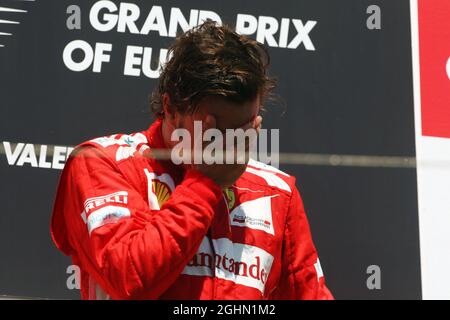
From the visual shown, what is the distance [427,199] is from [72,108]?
0.87 metres

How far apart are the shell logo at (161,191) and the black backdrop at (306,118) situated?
0.45 m

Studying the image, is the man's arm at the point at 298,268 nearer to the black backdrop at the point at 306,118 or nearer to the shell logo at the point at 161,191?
the shell logo at the point at 161,191

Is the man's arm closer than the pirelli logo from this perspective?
No

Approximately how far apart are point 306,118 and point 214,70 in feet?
1.95

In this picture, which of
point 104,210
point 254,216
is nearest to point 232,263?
point 254,216

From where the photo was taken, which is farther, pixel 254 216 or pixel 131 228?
Result: pixel 254 216

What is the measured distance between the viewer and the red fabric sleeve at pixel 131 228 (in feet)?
3.63

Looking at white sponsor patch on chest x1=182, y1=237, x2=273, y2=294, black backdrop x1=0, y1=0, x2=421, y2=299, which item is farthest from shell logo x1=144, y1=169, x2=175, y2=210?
black backdrop x1=0, y1=0, x2=421, y2=299

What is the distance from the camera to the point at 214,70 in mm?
1219

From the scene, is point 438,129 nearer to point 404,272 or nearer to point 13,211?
point 404,272

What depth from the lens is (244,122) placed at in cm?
123

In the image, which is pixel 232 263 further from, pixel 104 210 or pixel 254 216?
pixel 104 210

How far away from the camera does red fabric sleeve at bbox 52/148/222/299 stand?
1.11 m

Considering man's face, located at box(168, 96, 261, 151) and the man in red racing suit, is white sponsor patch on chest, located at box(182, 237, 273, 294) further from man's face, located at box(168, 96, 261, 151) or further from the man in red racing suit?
man's face, located at box(168, 96, 261, 151)
